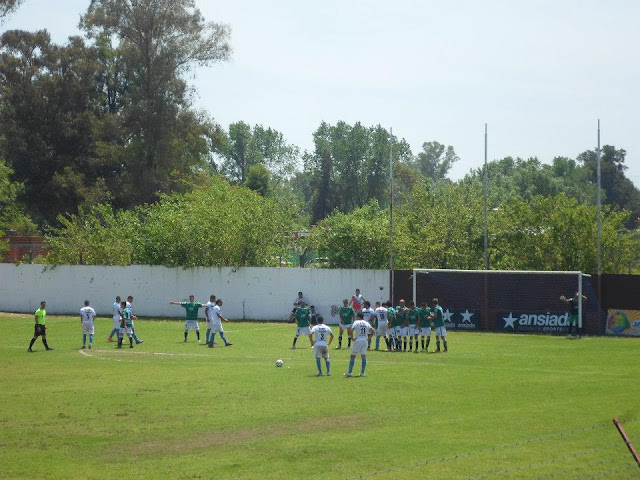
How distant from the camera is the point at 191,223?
58125mm

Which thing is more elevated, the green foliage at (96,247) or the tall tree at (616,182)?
the tall tree at (616,182)

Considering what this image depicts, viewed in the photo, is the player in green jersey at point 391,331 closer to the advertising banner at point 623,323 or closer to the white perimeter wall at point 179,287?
the advertising banner at point 623,323

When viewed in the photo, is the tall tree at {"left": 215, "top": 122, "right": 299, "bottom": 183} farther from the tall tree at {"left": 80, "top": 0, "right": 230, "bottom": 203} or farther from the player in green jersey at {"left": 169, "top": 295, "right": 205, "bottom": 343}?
the player in green jersey at {"left": 169, "top": 295, "right": 205, "bottom": 343}

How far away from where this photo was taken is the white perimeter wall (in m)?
52.7

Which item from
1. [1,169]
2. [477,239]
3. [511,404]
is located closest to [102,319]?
[1,169]

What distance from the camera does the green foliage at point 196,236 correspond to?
188 feet

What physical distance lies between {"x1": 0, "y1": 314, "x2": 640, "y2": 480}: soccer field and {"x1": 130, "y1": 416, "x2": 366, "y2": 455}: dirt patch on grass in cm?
6

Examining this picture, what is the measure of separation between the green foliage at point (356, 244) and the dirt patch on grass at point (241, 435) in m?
→ 35.8

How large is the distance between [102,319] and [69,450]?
3685 centimetres

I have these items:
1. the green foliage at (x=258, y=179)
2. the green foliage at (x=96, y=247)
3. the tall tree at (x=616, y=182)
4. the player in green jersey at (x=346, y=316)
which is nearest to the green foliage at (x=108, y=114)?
the green foliage at (x=96, y=247)

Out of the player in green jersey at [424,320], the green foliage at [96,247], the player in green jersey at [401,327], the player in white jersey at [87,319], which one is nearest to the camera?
the player in green jersey at [424,320]

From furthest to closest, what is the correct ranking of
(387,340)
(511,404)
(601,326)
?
(601,326) < (387,340) < (511,404)

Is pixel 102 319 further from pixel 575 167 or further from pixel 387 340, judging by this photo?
pixel 575 167

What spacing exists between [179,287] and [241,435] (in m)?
37.6
